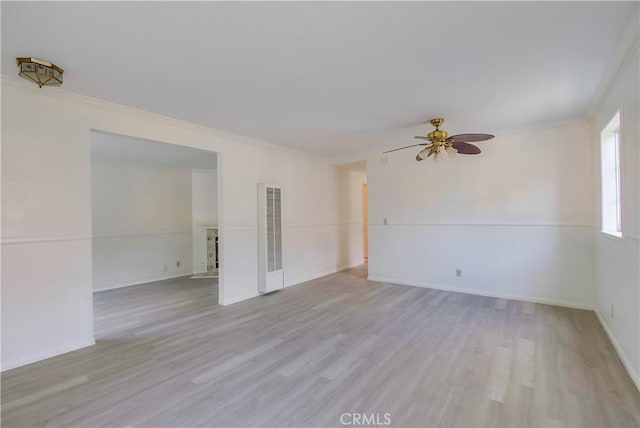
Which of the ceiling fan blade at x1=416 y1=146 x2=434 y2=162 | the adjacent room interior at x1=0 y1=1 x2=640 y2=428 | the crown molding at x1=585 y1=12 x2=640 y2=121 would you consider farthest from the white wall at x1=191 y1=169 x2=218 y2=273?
the crown molding at x1=585 y1=12 x2=640 y2=121

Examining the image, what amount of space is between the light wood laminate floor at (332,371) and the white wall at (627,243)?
0.21 m

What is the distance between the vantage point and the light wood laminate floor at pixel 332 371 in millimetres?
1849

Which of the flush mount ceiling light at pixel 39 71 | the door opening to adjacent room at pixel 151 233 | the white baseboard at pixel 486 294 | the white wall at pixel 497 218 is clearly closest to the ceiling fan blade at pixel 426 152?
the white wall at pixel 497 218

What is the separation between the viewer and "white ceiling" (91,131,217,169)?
4031mm

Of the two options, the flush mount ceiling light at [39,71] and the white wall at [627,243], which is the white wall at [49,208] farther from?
the white wall at [627,243]

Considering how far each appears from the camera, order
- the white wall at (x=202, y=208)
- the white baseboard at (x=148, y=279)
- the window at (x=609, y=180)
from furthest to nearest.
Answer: the white wall at (x=202, y=208)
the white baseboard at (x=148, y=279)
the window at (x=609, y=180)

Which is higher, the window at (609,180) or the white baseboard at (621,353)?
the window at (609,180)

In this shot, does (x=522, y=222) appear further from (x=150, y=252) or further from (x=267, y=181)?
(x=150, y=252)

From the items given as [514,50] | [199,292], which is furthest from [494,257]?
[199,292]

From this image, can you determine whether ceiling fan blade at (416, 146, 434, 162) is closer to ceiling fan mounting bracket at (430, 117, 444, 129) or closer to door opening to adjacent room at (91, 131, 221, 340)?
ceiling fan mounting bracket at (430, 117, 444, 129)

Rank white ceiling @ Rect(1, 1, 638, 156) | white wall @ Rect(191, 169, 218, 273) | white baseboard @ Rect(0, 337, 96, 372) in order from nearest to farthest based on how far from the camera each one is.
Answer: white ceiling @ Rect(1, 1, 638, 156)
white baseboard @ Rect(0, 337, 96, 372)
white wall @ Rect(191, 169, 218, 273)

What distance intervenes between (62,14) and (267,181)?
3.31 meters

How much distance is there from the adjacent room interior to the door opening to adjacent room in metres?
0.09

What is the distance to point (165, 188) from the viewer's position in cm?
619
